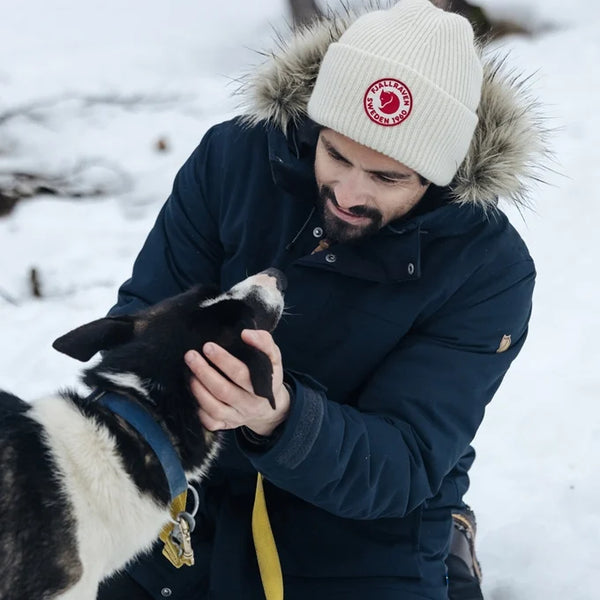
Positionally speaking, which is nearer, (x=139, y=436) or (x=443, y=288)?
(x=139, y=436)

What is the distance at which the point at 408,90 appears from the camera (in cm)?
246

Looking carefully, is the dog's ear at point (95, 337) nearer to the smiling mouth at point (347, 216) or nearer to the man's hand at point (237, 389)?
the man's hand at point (237, 389)

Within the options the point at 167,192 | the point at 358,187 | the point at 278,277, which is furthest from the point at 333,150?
the point at 167,192

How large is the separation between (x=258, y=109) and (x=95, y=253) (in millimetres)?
2991

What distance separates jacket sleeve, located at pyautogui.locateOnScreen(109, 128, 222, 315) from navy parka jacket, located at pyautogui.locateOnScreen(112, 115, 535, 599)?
6 centimetres

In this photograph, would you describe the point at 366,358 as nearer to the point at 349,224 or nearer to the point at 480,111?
the point at 349,224

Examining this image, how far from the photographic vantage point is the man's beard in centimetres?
261

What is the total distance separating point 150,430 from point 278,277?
0.61 m

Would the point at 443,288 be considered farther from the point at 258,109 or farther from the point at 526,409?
the point at 526,409

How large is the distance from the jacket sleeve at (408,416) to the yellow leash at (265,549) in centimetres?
28

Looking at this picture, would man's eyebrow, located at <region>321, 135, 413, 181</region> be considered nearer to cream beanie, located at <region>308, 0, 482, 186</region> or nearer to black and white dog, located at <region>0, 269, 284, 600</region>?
cream beanie, located at <region>308, 0, 482, 186</region>

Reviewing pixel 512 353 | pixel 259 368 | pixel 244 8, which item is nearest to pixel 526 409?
pixel 512 353

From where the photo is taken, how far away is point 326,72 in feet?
8.54

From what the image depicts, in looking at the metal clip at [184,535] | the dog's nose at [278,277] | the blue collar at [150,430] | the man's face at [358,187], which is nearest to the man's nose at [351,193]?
the man's face at [358,187]
